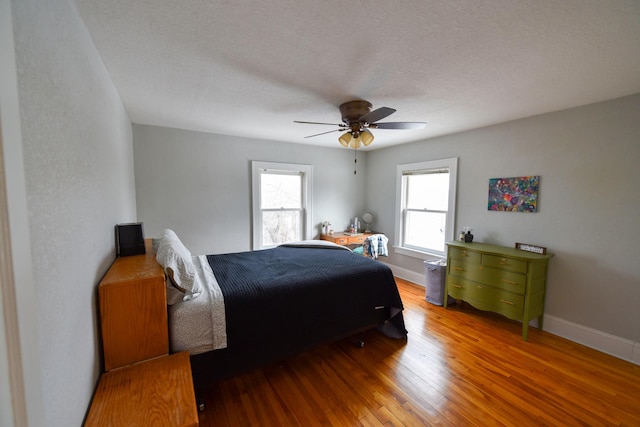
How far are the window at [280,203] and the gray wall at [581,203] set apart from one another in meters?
2.63

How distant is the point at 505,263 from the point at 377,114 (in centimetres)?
213

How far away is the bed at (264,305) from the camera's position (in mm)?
1613

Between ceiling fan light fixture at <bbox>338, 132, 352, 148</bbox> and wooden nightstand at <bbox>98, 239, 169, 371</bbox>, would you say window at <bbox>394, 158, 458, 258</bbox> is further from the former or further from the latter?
wooden nightstand at <bbox>98, 239, 169, 371</bbox>

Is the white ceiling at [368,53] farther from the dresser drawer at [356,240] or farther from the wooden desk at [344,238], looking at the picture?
the dresser drawer at [356,240]

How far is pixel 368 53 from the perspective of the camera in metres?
1.56

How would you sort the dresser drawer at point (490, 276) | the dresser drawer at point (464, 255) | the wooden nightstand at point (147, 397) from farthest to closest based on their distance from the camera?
the dresser drawer at point (464, 255)
the dresser drawer at point (490, 276)
the wooden nightstand at point (147, 397)

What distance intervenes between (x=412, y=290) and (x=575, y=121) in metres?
2.78

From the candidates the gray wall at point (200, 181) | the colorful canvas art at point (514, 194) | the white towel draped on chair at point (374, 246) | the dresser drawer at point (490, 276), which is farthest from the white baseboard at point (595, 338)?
the gray wall at point (200, 181)

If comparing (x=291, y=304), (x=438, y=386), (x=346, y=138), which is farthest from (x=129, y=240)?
(x=438, y=386)

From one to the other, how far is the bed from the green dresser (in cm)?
108

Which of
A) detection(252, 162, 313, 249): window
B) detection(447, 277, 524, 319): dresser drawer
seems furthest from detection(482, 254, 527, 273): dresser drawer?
detection(252, 162, 313, 249): window

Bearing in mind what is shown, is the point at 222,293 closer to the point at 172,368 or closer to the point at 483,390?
the point at 172,368

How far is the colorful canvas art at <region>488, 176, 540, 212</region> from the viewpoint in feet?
9.11

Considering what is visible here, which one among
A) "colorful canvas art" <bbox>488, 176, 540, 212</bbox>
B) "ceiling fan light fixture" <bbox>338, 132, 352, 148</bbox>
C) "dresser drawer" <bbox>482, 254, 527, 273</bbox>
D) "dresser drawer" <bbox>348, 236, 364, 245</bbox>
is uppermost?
"ceiling fan light fixture" <bbox>338, 132, 352, 148</bbox>
